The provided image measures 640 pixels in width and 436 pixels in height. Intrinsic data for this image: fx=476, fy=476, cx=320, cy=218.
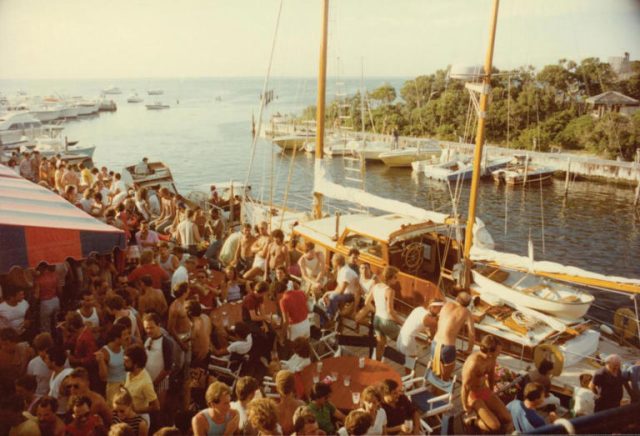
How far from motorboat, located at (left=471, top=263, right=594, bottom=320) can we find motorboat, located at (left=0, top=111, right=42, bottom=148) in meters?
38.6

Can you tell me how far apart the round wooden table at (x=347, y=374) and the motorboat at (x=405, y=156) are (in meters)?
41.1

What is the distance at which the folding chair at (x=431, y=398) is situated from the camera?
5602 mm

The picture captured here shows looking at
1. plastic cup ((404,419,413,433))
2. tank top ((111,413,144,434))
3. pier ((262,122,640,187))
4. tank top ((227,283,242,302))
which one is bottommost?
pier ((262,122,640,187))

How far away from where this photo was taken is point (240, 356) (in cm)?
612

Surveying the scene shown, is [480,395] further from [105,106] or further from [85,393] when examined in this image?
[105,106]

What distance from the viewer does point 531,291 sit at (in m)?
9.40

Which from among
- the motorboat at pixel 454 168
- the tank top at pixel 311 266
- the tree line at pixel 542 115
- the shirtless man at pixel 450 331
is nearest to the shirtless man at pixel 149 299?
the tank top at pixel 311 266

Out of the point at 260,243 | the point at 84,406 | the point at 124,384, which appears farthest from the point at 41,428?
the point at 260,243

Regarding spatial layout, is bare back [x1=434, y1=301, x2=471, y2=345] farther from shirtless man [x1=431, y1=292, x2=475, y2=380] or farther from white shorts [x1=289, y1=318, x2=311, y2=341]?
white shorts [x1=289, y1=318, x2=311, y2=341]

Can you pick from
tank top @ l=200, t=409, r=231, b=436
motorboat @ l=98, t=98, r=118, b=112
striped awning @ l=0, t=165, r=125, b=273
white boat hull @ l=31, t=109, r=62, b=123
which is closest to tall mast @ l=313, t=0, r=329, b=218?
striped awning @ l=0, t=165, r=125, b=273

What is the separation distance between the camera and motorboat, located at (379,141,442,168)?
45.7 metres

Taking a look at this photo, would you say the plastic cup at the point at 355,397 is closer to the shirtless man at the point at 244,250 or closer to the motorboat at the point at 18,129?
the shirtless man at the point at 244,250

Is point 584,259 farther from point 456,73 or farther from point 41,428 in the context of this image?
point 41,428

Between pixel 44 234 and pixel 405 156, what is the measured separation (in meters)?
42.4
